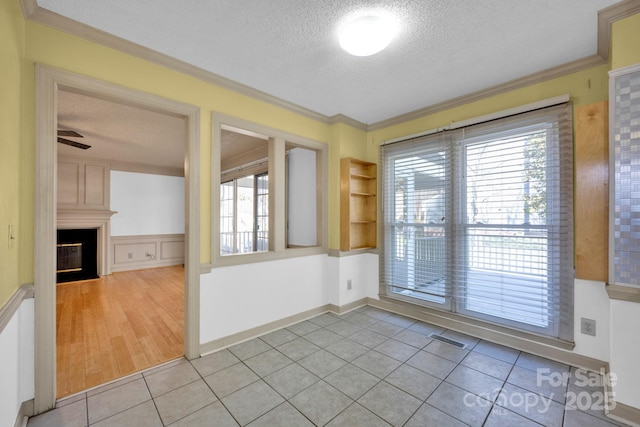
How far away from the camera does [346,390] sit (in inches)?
77.0

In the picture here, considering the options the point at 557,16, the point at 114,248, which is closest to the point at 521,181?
the point at 557,16

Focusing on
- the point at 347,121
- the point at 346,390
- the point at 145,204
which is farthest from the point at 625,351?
the point at 145,204

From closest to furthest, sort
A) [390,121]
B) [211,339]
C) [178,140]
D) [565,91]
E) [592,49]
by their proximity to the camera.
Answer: [592,49] < [565,91] < [211,339] < [390,121] < [178,140]

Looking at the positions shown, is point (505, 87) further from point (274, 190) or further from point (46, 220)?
point (46, 220)

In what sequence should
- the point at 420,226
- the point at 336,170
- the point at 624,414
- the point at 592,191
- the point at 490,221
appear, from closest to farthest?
the point at 624,414 < the point at 592,191 < the point at 490,221 < the point at 420,226 < the point at 336,170

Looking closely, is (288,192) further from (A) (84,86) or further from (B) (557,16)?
(B) (557,16)

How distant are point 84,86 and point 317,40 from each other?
170 cm

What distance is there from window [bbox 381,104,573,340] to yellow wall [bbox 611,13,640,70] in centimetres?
58

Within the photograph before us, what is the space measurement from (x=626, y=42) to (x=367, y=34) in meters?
1.67

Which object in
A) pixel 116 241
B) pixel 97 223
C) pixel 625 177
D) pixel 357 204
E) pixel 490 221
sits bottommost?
pixel 116 241

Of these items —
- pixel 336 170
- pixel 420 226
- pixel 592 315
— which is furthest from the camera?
pixel 336 170

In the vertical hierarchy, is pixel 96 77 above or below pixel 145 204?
above

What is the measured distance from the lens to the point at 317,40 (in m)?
1.99

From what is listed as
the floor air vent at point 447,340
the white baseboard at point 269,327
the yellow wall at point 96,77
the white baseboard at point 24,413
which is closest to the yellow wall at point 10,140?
the yellow wall at point 96,77
